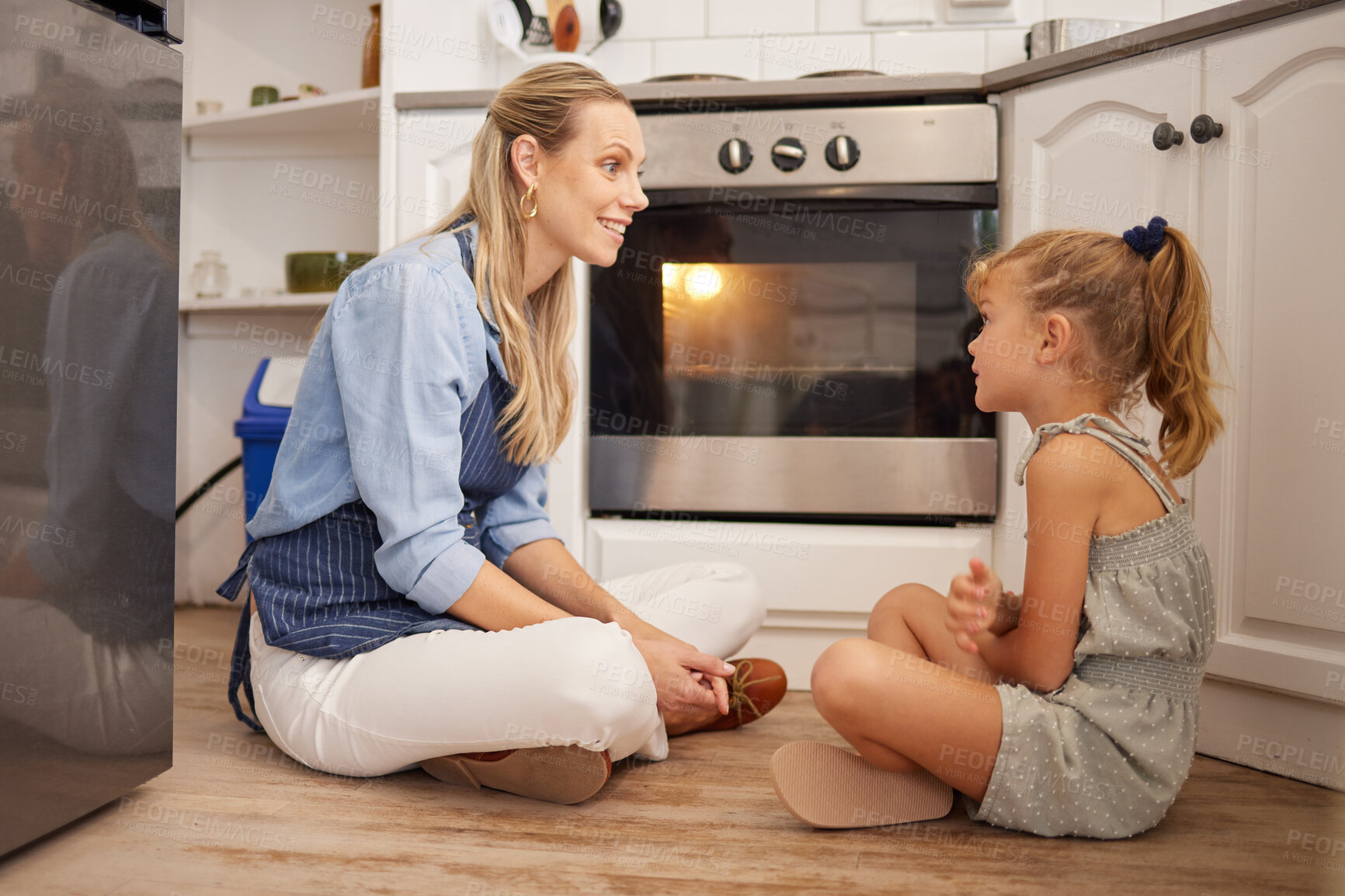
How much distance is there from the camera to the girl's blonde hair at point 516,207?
3.75ft

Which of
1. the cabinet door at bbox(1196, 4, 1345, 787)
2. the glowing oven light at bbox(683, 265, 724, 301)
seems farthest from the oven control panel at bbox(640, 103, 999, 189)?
the cabinet door at bbox(1196, 4, 1345, 787)

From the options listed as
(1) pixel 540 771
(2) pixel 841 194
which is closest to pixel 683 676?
(1) pixel 540 771

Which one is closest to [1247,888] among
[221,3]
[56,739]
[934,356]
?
[934,356]

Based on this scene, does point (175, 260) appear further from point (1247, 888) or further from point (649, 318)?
point (1247, 888)

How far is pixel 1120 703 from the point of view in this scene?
0.96 metres

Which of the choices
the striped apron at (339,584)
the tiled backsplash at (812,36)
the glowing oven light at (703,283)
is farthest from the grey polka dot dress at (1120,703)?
the tiled backsplash at (812,36)

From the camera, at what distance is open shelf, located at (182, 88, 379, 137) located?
1916 mm

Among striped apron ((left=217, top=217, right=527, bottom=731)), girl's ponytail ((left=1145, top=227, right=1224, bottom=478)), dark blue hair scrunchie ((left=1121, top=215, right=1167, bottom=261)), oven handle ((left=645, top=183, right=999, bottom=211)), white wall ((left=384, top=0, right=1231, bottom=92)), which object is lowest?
striped apron ((left=217, top=217, right=527, bottom=731))

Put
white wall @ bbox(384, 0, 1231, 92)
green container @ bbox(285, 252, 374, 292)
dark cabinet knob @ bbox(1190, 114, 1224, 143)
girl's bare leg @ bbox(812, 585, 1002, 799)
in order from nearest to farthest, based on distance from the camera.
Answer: girl's bare leg @ bbox(812, 585, 1002, 799) → dark cabinet knob @ bbox(1190, 114, 1224, 143) → white wall @ bbox(384, 0, 1231, 92) → green container @ bbox(285, 252, 374, 292)

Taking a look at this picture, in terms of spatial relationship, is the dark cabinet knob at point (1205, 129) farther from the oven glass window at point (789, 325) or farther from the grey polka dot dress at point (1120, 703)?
the grey polka dot dress at point (1120, 703)

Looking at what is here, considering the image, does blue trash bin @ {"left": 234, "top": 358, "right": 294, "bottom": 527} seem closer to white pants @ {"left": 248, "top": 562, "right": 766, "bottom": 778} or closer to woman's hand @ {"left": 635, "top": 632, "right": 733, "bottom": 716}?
white pants @ {"left": 248, "top": 562, "right": 766, "bottom": 778}

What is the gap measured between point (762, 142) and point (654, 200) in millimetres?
189

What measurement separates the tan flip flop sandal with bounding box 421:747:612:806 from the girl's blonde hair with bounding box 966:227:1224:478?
2.09 feet

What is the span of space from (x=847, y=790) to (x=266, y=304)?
4.84 feet
